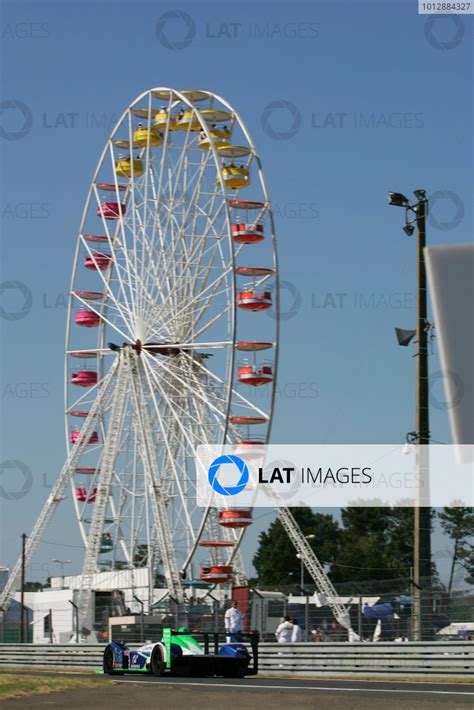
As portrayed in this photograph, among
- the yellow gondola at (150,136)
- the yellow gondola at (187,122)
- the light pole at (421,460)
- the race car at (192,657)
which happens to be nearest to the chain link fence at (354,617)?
the light pole at (421,460)

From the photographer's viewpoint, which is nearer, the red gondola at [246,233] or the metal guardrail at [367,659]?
the metal guardrail at [367,659]

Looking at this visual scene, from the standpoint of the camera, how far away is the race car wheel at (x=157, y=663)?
60.0 feet

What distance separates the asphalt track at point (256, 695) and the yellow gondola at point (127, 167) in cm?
2886

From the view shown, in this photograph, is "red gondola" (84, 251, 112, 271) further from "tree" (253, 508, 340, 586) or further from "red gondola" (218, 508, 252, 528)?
"tree" (253, 508, 340, 586)

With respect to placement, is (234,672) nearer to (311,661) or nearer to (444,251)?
(311,661)

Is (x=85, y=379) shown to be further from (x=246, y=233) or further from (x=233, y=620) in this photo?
(x=233, y=620)

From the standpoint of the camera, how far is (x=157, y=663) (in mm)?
18438

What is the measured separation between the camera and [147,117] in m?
44.7

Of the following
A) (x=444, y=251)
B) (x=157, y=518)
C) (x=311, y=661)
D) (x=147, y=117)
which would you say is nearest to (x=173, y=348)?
(x=157, y=518)

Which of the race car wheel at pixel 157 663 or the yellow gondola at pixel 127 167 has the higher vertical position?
the yellow gondola at pixel 127 167

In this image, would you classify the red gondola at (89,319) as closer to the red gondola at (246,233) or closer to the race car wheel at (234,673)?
the red gondola at (246,233)

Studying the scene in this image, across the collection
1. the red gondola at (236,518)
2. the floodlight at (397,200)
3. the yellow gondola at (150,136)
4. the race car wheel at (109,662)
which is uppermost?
the yellow gondola at (150,136)

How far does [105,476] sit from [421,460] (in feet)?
84.6

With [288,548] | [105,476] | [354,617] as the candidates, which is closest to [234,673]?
[354,617]
